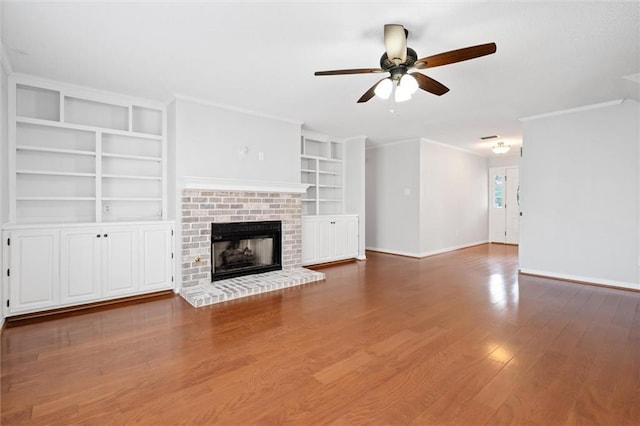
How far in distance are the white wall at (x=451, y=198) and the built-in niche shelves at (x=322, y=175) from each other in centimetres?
176

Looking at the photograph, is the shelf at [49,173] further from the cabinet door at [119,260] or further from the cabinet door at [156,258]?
the cabinet door at [156,258]

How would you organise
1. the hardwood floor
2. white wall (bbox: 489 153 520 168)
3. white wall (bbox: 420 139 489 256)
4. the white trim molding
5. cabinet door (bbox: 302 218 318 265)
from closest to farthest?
1. the hardwood floor
2. the white trim molding
3. cabinet door (bbox: 302 218 318 265)
4. white wall (bbox: 420 139 489 256)
5. white wall (bbox: 489 153 520 168)

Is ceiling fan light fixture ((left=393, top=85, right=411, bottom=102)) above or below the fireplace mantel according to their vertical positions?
above

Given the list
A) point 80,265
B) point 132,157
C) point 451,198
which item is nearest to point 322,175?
point 451,198

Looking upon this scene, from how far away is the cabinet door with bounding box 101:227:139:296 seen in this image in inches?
136

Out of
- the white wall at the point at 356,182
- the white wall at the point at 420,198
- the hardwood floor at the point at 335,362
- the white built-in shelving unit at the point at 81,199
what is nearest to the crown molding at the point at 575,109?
the white wall at the point at 420,198

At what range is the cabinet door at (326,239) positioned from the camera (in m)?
5.69

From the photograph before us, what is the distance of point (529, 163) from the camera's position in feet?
16.2

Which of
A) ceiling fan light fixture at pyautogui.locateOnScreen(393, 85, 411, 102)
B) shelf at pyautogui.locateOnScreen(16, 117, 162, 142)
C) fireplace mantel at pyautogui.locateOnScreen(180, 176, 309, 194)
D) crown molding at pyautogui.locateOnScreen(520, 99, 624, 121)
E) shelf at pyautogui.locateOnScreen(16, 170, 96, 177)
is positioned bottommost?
fireplace mantel at pyautogui.locateOnScreen(180, 176, 309, 194)

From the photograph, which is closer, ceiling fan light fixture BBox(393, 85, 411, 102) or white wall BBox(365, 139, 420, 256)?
ceiling fan light fixture BBox(393, 85, 411, 102)

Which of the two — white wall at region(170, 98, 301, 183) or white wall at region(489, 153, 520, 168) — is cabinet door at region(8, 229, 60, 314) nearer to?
white wall at region(170, 98, 301, 183)

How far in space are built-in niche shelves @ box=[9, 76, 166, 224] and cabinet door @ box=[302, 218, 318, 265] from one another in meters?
2.31

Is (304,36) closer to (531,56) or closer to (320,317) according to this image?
(531,56)

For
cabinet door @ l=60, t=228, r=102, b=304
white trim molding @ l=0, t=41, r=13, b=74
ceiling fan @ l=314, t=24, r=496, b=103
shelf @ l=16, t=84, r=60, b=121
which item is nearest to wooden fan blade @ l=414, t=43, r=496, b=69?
ceiling fan @ l=314, t=24, r=496, b=103
